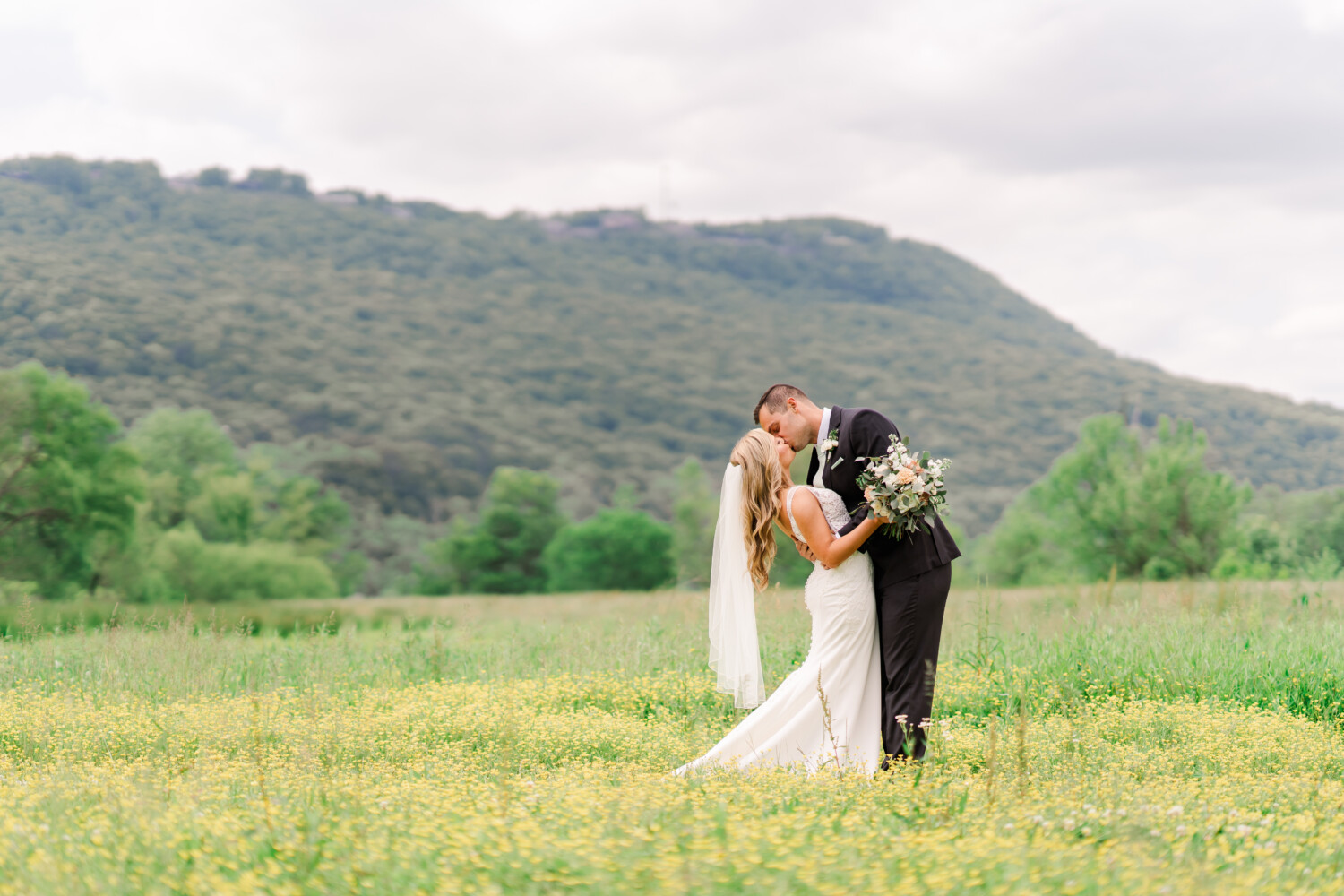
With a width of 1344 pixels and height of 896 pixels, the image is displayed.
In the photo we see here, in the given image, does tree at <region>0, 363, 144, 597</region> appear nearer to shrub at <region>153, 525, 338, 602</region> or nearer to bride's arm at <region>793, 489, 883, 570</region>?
shrub at <region>153, 525, 338, 602</region>

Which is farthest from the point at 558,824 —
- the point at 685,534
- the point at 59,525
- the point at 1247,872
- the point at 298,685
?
the point at 685,534

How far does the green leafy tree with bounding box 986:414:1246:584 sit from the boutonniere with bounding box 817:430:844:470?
39394 mm

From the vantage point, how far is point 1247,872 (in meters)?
3.48

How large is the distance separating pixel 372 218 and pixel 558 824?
139963 mm

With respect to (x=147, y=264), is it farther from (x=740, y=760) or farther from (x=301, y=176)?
(x=740, y=760)

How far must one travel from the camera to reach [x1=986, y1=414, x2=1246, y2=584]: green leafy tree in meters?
41.9

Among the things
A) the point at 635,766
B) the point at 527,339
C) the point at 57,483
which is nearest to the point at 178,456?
the point at 57,483

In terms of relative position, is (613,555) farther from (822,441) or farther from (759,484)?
(822,441)

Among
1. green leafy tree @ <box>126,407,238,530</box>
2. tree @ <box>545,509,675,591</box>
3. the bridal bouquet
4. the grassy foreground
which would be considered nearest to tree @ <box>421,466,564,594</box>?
tree @ <box>545,509,675,591</box>

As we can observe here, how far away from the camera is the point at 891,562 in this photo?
243 inches

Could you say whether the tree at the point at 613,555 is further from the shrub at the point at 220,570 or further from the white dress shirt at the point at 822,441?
the white dress shirt at the point at 822,441

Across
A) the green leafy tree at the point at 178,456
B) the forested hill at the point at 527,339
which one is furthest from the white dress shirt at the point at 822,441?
the forested hill at the point at 527,339

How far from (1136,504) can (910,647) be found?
41897 mm

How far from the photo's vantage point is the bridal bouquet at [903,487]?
572cm
